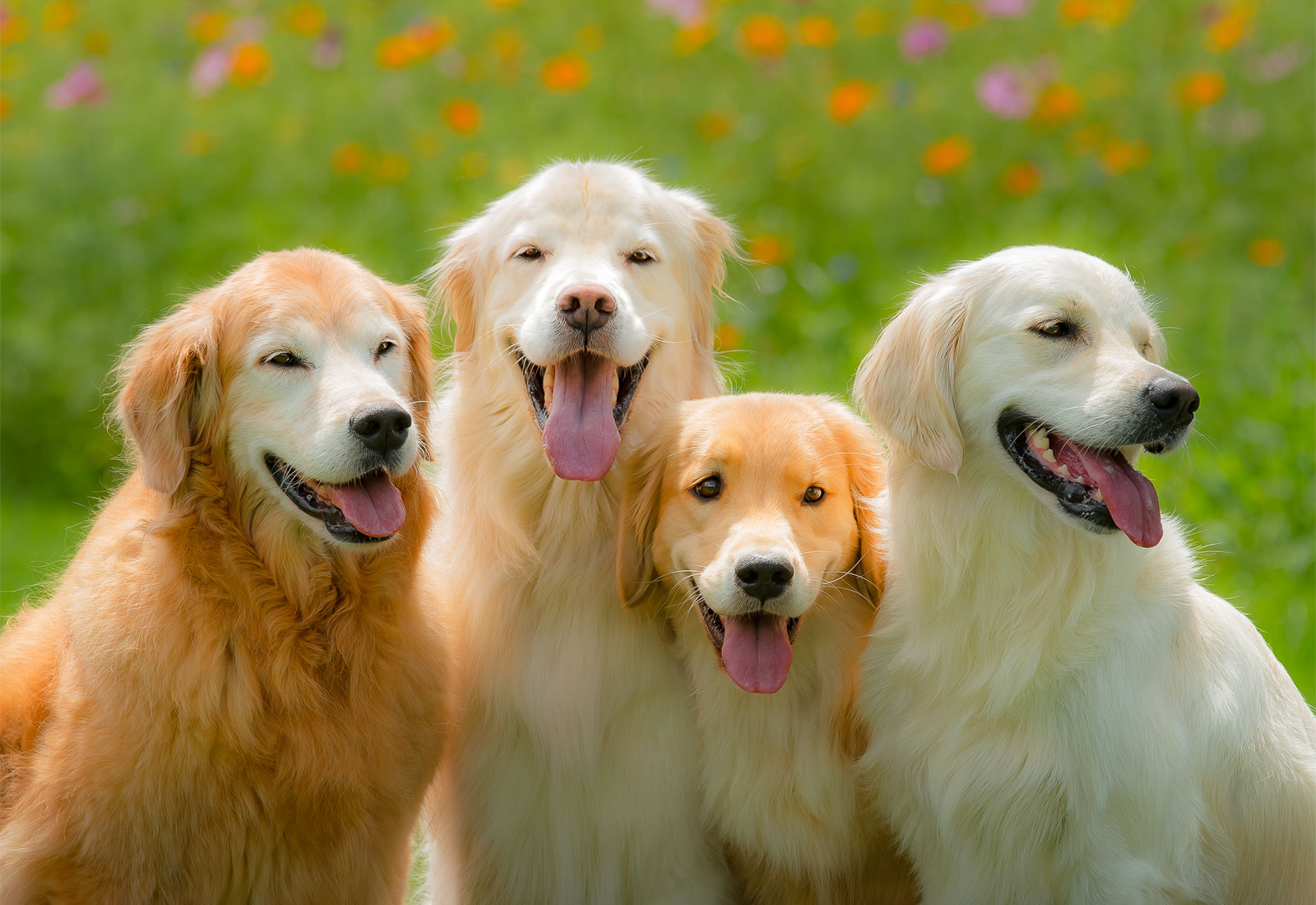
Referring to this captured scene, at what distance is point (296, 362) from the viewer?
3246 millimetres

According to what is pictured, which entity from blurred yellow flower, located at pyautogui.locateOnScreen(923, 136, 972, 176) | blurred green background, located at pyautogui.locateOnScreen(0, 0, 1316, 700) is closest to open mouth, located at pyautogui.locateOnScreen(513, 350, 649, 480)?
blurred green background, located at pyautogui.locateOnScreen(0, 0, 1316, 700)

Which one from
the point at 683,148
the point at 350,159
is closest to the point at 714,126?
the point at 683,148

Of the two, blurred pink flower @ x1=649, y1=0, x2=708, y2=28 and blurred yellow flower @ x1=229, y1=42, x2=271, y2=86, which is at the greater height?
blurred pink flower @ x1=649, y1=0, x2=708, y2=28

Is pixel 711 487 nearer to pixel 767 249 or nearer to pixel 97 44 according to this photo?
pixel 767 249

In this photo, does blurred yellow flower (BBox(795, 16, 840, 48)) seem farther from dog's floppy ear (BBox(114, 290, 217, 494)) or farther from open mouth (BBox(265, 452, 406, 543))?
open mouth (BBox(265, 452, 406, 543))

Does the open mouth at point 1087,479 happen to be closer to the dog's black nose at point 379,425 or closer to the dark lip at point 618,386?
the dark lip at point 618,386

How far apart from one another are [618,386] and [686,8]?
5537 mm

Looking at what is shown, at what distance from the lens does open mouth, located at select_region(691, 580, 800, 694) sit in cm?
327

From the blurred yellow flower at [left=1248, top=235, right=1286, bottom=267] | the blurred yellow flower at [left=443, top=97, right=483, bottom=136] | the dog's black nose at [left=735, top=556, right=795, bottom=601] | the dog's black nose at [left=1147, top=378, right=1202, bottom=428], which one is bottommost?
the blurred yellow flower at [left=1248, top=235, right=1286, bottom=267]

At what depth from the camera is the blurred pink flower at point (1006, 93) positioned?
804 cm

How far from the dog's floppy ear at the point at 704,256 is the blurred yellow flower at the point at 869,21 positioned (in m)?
5.33

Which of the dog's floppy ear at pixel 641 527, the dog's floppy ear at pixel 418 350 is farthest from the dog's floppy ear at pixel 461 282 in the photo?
the dog's floppy ear at pixel 641 527

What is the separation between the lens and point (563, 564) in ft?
12.1

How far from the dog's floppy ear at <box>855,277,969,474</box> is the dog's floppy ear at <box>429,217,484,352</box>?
126 cm
